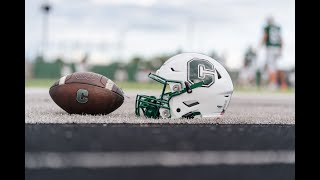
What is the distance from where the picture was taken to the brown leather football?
8.50ft

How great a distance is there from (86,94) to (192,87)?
0.58 metres

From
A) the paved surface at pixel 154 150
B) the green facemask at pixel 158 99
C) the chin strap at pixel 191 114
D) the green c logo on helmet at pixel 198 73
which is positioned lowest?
the paved surface at pixel 154 150

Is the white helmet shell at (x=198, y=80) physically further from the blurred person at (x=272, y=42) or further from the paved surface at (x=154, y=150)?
the blurred person at (x=272, y=42)

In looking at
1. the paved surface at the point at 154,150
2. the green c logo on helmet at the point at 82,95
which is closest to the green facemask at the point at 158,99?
the paved surface at the point at 154,150

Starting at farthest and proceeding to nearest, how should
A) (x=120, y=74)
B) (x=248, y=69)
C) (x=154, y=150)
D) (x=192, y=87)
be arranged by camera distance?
(x=120, y=74), (x=248, y=69), (x=192, y=87), (x=154, y=150)

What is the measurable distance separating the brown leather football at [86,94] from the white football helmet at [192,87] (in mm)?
206

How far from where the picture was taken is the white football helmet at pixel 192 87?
2498 millimetres

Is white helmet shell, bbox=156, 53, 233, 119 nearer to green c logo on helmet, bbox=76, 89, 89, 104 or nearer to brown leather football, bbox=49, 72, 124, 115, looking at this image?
brown leather football, bbox=49, 72, 124, 115

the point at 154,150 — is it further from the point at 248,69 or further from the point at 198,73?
the point at 248,69

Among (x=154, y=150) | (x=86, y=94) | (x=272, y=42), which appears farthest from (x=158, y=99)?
(x=272, y=42)

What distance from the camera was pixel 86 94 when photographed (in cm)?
258

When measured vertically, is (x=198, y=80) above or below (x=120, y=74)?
below
